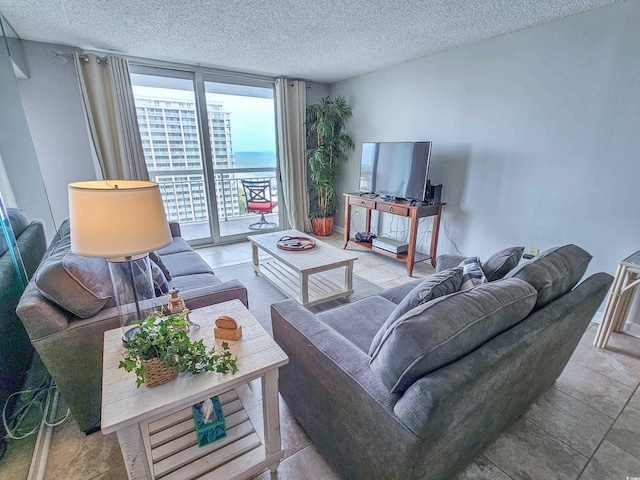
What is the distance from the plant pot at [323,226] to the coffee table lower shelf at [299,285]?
1.59 metres

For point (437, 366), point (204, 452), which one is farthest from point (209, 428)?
point (437, 366)

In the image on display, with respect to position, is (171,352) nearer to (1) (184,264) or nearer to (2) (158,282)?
(2) (158,282)

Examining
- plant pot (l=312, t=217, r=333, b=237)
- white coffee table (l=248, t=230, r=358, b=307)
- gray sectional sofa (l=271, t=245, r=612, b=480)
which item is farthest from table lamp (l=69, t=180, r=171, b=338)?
plant pot (l=312, t=217, r=333, b=237)

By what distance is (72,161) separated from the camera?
3.17 metres

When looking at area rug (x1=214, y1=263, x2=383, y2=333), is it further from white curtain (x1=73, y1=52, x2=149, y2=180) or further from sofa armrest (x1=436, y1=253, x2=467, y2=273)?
white curtain (x1=73, y1=52, x2=149, y2=180)

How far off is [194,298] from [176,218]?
3139 mm

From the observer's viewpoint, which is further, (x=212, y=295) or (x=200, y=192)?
(x=200, y=192)

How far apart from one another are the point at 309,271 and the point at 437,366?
1.56m

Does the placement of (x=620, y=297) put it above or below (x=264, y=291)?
above

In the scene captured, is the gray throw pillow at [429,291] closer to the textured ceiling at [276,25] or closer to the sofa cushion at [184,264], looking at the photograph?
the sofa cushion at [184,264]

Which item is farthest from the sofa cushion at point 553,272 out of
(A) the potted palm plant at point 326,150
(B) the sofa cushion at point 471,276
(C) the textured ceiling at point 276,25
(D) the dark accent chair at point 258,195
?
(D) the dark accent chair at point 258,195

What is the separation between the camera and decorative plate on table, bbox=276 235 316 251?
8.95 feet

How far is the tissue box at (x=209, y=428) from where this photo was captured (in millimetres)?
1207

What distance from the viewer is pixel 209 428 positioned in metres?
1.21
